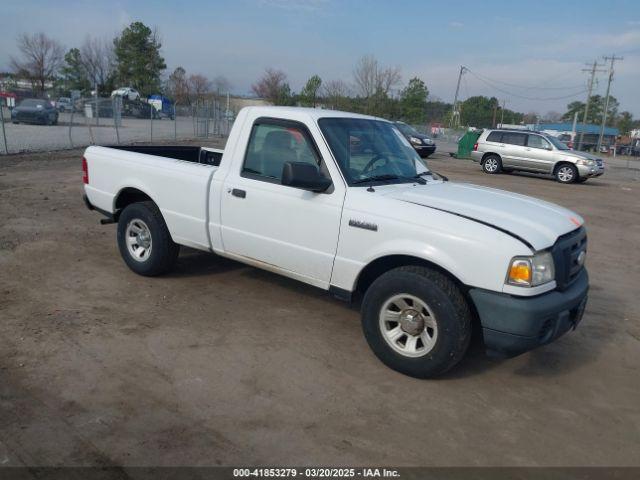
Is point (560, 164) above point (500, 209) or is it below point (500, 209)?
above

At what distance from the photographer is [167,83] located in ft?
214

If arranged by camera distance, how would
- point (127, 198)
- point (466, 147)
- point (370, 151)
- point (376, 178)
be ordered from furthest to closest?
point (466, 147)
point (127, 198)
point (370, 151)
point (376, 178)

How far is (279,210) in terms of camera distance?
14.5 feet

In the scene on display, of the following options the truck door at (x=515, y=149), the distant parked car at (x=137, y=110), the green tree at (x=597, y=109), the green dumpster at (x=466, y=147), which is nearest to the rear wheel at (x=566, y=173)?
the truck door at (x=515, y=149)

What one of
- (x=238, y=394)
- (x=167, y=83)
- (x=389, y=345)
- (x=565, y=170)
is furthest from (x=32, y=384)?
(x=167, y=83)

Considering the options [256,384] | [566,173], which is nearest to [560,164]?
[566,173]

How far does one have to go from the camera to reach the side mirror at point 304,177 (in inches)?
156

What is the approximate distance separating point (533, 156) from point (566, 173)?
1.31m

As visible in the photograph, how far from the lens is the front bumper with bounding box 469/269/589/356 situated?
3.42 m

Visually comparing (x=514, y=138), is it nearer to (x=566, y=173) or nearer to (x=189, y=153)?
(x=566, y=173)

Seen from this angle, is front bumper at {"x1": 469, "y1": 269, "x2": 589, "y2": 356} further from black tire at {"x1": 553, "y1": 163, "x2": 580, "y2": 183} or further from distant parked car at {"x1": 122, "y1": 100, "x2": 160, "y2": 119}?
distant parked car at {"x1": 122, "y1": 100, "x2": 160, "y2": 119}

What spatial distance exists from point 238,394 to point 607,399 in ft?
8.72

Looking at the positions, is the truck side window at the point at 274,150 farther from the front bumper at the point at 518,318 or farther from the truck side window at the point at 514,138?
the truck side window at the point at 514,138

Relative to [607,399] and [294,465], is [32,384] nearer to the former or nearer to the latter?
[294,465]
